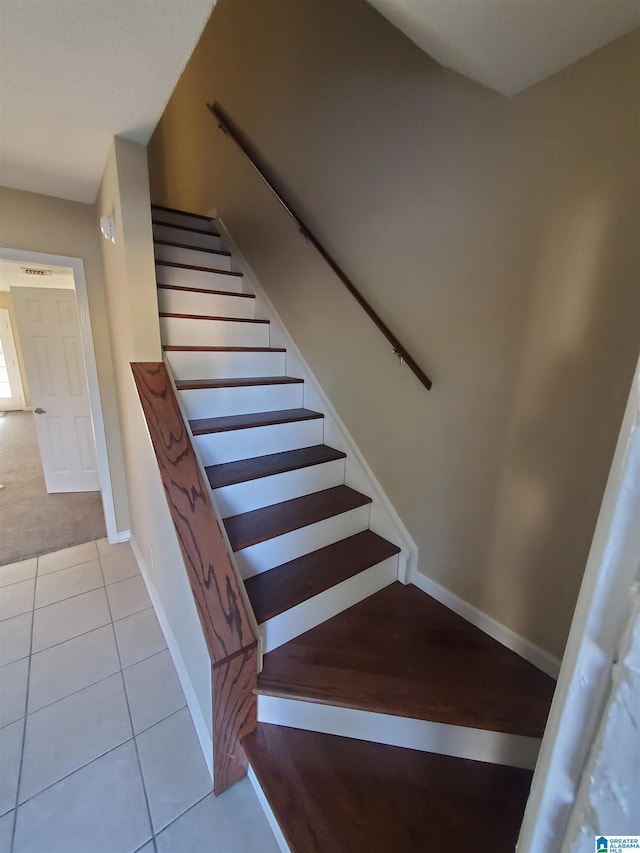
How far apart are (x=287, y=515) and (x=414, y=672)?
0.80 metres

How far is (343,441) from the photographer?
2055 millimetres

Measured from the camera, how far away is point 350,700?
47.3 inches

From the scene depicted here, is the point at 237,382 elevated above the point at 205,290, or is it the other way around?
the point at 205,290

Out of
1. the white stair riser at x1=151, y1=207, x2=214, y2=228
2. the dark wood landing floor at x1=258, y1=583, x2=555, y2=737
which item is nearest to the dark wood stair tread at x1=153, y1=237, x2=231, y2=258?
the white stair riser at x1=151, y1=207, x2=214, y2=228

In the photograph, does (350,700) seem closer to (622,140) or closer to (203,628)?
(203,628)

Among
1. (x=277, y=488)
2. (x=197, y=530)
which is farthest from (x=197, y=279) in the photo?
(x=197, y=530)

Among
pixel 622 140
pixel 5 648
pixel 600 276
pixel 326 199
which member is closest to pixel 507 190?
pixel 622 140

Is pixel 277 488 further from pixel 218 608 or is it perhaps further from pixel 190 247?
pixel 190 247

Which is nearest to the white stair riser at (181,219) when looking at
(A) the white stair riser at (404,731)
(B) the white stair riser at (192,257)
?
(B) the white stair riser at (192,257)

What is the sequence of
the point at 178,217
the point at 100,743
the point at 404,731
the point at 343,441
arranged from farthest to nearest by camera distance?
the point at 178,217 → the point at 343,441 → the point at 100,743 → the point at 404,731

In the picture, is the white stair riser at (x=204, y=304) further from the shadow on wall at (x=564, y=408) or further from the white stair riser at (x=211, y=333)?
the shadow on wall at (x=564, y=408)

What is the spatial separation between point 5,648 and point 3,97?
91.4 inches

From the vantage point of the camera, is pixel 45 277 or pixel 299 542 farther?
pixel 45 277

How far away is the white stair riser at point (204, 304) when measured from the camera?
2.23 meters
